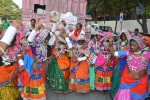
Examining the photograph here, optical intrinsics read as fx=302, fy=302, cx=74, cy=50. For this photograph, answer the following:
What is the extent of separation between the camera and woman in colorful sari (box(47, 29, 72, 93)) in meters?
5.54

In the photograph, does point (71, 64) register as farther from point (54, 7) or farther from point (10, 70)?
point (54, 7)

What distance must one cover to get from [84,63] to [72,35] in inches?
29.1

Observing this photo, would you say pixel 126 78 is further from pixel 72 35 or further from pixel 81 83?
pixel 72 35

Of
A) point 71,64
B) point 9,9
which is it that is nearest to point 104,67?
point 71,64

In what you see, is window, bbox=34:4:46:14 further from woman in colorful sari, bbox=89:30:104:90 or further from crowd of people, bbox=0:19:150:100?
woman in colorful sari, bbox=89:30:104:90

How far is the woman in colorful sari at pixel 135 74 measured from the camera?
186 inches

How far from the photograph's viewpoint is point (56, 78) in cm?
557

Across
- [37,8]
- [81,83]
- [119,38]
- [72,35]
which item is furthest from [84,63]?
[37,8]

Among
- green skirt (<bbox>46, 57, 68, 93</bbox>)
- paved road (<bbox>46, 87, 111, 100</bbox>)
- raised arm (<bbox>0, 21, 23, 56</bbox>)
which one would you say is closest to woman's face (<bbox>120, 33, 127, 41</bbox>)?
paved road (<bbox>46, 87, 111, 100</bbox>)

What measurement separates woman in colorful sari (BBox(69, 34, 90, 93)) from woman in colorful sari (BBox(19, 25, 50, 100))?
71 cm

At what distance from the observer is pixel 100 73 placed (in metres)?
5.73

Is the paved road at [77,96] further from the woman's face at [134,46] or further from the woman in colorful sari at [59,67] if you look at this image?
the woman's face at [134,46]

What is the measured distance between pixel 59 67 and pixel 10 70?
1.01 meters

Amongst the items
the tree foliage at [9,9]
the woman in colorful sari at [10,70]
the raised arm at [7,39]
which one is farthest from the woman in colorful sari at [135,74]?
the tree foliage at [9,9]
